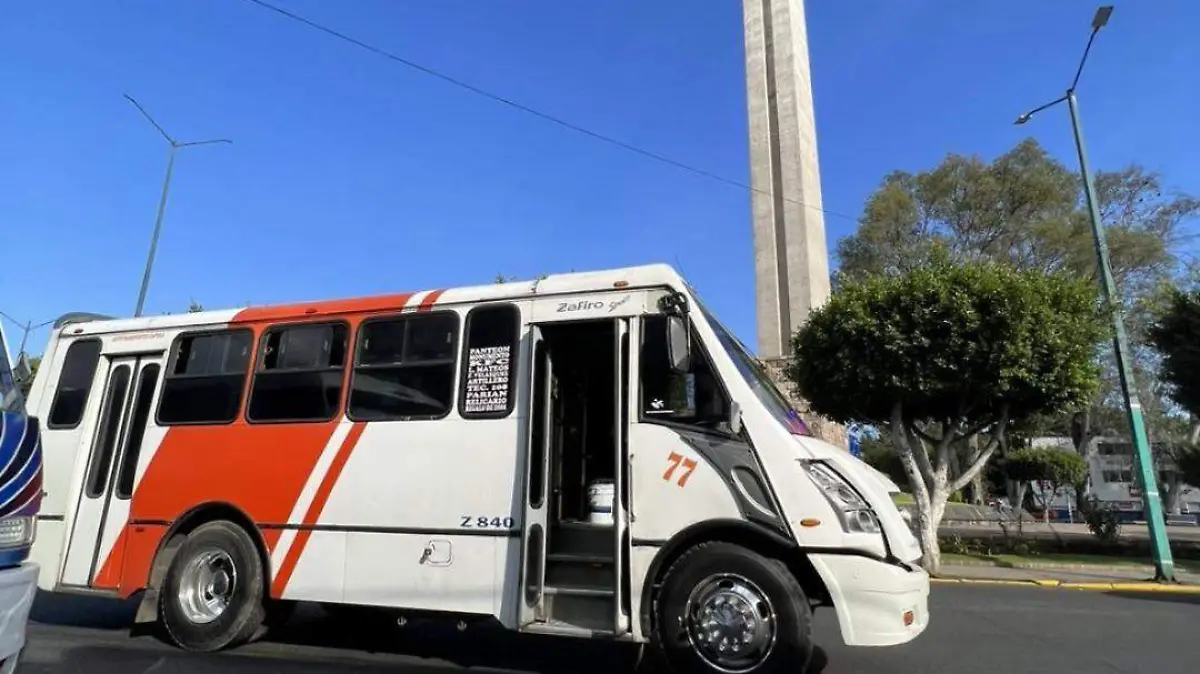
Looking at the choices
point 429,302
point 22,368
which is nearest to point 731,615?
point 429,302

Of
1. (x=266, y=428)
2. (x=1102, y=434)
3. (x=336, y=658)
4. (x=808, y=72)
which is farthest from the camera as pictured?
(x=1102, y=434)

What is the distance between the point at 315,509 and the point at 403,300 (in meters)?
1.91

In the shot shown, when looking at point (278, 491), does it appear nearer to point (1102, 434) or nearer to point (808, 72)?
point (808, 72)

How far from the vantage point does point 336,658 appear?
6008 millimetres

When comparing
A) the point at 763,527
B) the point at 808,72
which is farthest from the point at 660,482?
the point at 808,72

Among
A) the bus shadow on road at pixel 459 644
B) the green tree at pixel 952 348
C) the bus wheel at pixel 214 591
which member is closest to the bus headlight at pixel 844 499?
the bus shadow on road at pixel 459 644

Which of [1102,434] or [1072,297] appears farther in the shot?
[1102,434]

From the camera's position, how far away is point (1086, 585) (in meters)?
12.3

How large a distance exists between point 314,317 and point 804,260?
2155 centimetres

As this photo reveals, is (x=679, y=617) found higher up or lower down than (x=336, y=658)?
higher up

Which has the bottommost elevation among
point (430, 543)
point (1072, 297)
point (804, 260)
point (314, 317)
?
point (430, 543)

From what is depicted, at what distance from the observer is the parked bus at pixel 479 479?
16.0 feet

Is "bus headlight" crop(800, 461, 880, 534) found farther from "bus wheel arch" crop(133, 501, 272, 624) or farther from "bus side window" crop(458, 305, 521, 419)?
"bus wheel arch" crop(133, 501, 272, 624)

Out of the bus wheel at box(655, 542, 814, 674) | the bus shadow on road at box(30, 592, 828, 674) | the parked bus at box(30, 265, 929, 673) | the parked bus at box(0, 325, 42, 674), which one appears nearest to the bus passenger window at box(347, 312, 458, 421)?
the parked bus at box(30, 265, 929, 673)
